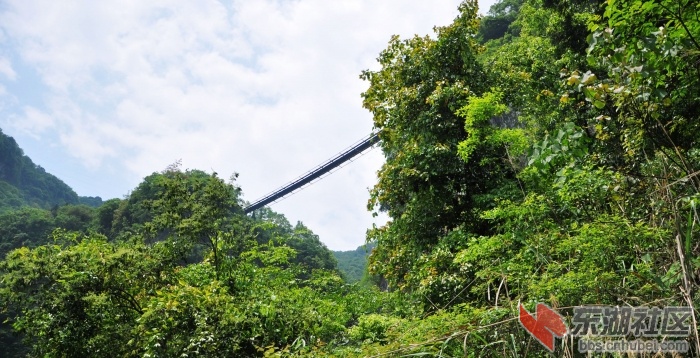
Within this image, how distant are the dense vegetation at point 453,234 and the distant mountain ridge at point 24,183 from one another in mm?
60702

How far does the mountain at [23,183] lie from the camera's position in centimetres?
6068

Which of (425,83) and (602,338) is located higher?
(425,83)

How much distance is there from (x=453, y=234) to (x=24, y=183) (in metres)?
78.8

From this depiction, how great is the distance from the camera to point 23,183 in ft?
225

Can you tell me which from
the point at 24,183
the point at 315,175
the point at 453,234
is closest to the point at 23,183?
the point at 24,183

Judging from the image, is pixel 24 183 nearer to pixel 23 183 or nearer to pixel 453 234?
pixel 23 183

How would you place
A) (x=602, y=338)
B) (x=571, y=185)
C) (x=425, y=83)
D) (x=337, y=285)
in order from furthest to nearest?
1. (x=337, y=285)
2. (x=425, y=83)
3. (x=571, y=185)
4. (x=602, y=338)

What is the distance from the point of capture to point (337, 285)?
35.4 feet

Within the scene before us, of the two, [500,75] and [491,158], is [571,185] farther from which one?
[500,75]

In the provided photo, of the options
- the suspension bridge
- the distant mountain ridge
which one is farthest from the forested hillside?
the suspension bridge

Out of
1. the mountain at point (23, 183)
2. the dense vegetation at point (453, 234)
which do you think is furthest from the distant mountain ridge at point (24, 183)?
the dense vegetation at point (453, 234)

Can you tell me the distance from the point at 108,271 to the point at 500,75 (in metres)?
8.07

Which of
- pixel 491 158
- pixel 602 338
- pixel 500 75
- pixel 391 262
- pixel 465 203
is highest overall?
pixel 500 75

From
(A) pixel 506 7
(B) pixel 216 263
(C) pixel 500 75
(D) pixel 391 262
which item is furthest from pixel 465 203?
(A) pixel 506 7
